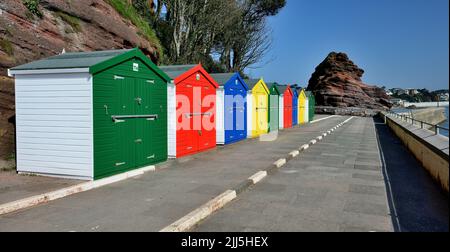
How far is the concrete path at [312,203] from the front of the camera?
16.2ft

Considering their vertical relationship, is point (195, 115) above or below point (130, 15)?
below

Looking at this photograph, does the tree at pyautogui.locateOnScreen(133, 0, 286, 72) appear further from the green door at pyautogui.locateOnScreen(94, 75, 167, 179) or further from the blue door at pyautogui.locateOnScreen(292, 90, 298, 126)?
the green door at pyautogui.locateOnScreen(94, 75, 167, 179)

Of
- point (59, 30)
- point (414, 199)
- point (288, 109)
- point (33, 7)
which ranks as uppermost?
point (33, 7)

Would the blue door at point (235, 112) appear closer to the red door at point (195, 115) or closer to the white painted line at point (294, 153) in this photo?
the red door at point (195, 115)

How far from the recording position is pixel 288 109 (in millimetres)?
25469

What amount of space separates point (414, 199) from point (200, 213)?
3.97 metres

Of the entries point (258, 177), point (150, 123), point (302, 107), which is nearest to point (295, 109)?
point (302, 107)

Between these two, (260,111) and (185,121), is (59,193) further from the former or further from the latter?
(260,111)

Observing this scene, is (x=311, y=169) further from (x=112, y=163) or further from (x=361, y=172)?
(x=112, y=163)

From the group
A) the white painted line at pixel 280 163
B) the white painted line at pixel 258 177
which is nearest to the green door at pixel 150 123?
the white painted line at pixel 258 177

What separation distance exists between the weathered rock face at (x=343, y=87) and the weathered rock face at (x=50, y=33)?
51.4 meters

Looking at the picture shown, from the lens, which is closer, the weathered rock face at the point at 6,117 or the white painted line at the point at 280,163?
the weathered rock face at the point at 6,117

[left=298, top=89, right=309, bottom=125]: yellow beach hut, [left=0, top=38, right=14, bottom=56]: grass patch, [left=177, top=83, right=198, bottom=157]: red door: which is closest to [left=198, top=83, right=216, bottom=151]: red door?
[left=177, top=83, right=198, bottom=157]: red door

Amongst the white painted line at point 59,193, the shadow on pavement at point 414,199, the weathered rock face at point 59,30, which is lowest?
the shadow on pavement at point 414,199
